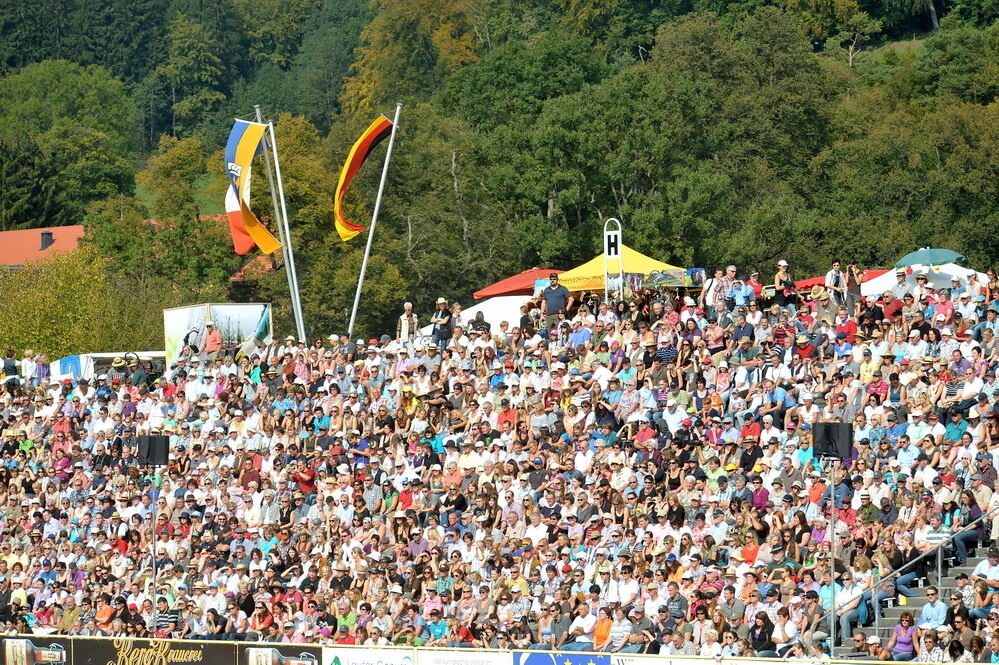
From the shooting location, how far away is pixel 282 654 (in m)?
18.5

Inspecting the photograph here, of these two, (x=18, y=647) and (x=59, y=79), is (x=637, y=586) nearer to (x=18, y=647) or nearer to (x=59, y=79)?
(x=18, y=647)

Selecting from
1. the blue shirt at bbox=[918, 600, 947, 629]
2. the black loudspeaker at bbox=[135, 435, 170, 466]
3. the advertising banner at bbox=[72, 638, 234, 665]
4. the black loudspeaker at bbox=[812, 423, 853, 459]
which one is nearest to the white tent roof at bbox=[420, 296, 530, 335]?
the black loudspeaker at bbox=[135, 435, 170, 466]

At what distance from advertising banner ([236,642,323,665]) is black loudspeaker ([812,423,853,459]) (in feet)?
19.9

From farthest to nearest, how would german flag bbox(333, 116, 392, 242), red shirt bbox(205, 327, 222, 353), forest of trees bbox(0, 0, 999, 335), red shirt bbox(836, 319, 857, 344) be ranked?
forest of trees bbox(0, 0, 999, 335) → german flag bbox(333, 116, 392, 242) → red shirt bbox(205, 327, 222, 353) → red shirt bbox(836, 319, 857, 344)

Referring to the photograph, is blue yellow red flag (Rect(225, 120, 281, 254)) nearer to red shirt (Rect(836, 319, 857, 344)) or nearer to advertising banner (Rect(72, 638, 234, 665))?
red shirt (Rect(836, 319, 857, 344))

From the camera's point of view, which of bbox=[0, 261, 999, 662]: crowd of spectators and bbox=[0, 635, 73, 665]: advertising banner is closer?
bbox=[0, 261, 999, 662]: crowd of spectators

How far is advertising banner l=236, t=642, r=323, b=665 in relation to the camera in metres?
18.4

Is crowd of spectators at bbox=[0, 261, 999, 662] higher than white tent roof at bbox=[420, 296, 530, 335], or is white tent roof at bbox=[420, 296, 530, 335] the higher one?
white tent roof at bbox=[420, 296, 530, 335]

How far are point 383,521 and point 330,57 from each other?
97.7 metres

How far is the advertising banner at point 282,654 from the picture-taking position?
18422 mm

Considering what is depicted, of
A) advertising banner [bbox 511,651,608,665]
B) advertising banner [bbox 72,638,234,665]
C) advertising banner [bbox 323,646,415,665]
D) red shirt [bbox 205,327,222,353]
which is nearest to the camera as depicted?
advertising banner [bbox 511,651,608,665]

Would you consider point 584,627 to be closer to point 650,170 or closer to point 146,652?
point 146,652

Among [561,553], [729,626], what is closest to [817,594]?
[729,626]

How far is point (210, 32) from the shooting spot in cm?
12538
